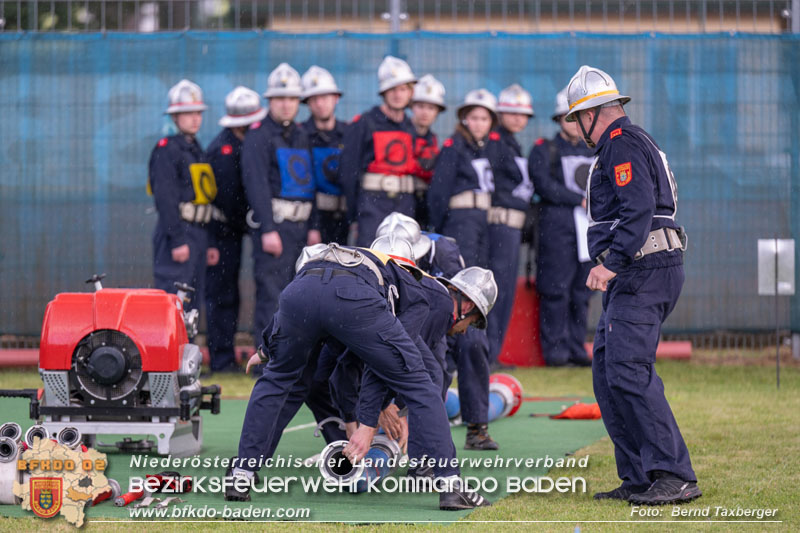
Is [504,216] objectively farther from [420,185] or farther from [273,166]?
[273,166]

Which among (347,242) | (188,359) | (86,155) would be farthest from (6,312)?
(188,359)

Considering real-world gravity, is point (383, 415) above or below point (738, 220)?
below

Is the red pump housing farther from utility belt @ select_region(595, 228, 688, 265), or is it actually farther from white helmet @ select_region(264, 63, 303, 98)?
white helmet @ select_region(264, 63, 303, 98)

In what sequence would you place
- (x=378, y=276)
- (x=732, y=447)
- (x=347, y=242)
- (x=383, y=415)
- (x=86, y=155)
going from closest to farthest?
(x=378, y=276), (x=383, y=415), (x=732, y=447), (x=347, y=242), (x=86, y=155)

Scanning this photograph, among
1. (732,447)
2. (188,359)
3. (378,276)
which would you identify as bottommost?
(732,447)

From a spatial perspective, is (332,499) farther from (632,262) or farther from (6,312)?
(6,312)

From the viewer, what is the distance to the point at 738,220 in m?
12.8

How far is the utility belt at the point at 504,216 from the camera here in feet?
39.0

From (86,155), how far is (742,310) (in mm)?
6740

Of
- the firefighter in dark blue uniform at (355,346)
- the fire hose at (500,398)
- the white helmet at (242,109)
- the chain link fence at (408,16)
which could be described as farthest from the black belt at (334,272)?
the chain link fence at (408,16)

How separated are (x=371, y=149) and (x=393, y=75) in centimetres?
70

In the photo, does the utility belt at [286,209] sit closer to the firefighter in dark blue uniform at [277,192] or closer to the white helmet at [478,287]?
the firefighter in dark blue uniform at [277,192]

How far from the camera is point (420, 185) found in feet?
37.3

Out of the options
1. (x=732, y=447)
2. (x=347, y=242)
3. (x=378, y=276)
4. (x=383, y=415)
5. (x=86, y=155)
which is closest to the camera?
(x=378, y=276)
